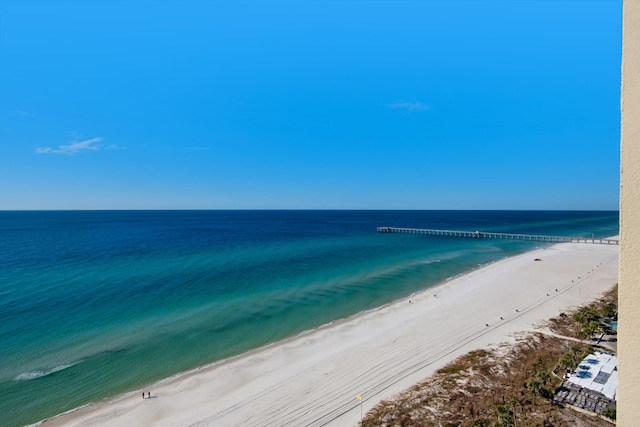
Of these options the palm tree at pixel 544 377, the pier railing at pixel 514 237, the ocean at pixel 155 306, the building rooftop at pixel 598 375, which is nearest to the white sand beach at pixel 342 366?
the ocean at pixel 155 306

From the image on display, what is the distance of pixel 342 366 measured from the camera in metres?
16.7

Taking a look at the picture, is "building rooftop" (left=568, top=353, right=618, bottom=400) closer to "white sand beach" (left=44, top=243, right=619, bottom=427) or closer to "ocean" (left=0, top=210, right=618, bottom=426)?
"white sand beach" (left=44, top=243, right=619, bottom=427)

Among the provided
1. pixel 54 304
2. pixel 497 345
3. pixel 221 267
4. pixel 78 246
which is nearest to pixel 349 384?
pixel 497 345

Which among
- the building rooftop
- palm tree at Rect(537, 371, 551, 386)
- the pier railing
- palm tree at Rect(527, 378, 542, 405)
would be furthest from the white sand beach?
the pier railing

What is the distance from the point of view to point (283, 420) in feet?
42.5

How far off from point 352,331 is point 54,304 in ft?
88.1

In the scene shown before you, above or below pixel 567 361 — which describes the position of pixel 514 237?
above

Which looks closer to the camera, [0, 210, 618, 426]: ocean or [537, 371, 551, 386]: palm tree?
[537, 371, 551, 386]: palm tree

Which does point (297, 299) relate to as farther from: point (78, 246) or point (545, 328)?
point (78, 246)

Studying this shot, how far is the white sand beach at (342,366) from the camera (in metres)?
13.6

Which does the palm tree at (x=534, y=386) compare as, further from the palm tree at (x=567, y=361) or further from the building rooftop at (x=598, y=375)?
the palm tree at (x=567, y=361)

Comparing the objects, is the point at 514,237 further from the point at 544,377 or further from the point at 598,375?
the point at 544,377

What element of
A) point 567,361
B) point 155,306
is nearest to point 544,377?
point 567,361

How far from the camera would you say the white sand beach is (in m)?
13.6
